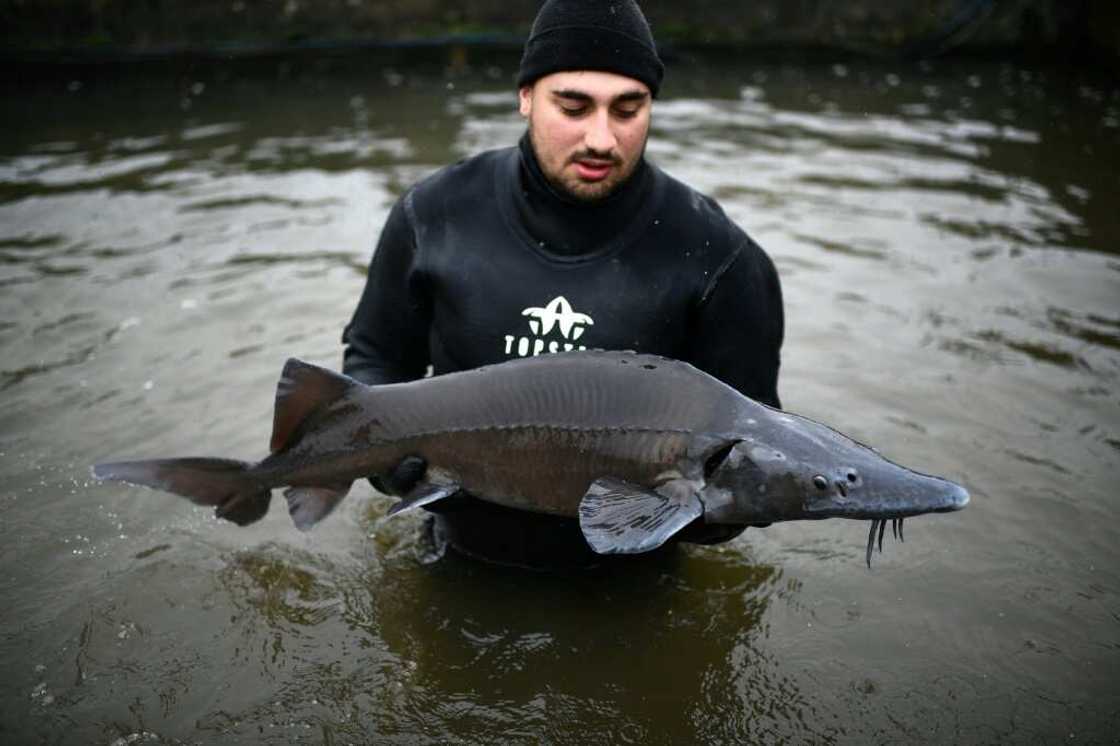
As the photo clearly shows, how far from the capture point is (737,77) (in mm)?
12836

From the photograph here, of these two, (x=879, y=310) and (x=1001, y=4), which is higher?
(x=1001, y=4)

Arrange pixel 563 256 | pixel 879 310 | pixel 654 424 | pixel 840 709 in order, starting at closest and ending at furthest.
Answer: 1. pixel 654 424
2. pixel 840 709
3. pixel 563 256
4. pixel 879 310

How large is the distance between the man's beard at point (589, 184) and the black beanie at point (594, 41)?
0.92 feet

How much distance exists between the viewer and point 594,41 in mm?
3176

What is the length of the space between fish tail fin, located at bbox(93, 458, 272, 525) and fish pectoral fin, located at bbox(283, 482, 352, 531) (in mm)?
119

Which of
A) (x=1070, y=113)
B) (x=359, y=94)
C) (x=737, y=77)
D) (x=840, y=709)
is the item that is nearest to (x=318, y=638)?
(x=840, y=709)

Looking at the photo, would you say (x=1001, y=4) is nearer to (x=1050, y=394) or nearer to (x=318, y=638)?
(x=1050, y=394)

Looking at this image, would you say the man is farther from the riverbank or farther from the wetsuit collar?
the riverbank

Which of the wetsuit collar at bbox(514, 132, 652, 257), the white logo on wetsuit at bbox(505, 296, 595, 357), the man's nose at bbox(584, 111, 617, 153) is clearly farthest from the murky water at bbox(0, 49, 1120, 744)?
the man's nose at bbox(584, 111, 617, 153)

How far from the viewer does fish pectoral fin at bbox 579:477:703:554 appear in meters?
2.41

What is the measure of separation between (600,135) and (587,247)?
410mm

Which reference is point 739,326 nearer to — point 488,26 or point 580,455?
point 580,455

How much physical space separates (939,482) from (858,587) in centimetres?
163

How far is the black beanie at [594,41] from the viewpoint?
317cm
